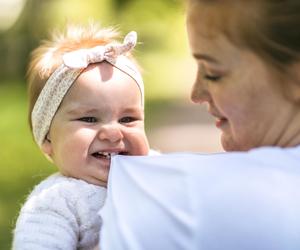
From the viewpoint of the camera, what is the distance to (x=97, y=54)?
10.8 ft

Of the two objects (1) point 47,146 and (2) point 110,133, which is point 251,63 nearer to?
(2) point 110,133

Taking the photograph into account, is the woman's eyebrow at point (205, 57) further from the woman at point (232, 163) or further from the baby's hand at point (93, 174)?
the baby's hand at point (93, 174)

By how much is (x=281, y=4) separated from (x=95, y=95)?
2.99ft

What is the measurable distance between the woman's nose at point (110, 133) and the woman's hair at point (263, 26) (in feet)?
2.28

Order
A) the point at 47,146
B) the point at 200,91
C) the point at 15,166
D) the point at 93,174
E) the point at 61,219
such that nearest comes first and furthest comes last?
the point at 200,91
the point at 61,219
the point at 93,174
the point at 47,146
the point at 15,166

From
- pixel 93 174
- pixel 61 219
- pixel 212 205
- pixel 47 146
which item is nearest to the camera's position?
pixel 212 205

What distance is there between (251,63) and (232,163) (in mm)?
298

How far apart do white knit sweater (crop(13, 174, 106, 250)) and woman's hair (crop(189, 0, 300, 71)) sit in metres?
0.79

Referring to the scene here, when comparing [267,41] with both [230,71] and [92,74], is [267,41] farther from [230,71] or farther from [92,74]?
[92,74]

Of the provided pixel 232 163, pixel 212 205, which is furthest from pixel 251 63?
pixel 212 205

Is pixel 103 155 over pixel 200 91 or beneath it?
beneath

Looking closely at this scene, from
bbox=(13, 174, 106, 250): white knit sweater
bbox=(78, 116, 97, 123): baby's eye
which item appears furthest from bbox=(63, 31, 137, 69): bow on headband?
bbox=(13, 174, 106, 250): white knit sweater

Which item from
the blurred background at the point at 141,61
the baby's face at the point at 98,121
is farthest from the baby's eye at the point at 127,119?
the blurred background at the point at 141,61

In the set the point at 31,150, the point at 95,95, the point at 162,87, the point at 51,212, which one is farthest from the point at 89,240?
the point at 162,87
